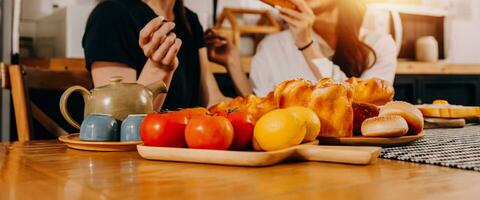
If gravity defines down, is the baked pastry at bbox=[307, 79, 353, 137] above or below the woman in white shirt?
below

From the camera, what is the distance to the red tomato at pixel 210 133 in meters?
0.74

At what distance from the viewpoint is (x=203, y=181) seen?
591 millimetres

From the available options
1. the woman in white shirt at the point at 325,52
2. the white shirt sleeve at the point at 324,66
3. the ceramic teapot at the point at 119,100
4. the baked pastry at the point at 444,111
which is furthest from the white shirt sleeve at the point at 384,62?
the ceramic teapot at the point at 119,100

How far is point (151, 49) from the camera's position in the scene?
49.4 inches

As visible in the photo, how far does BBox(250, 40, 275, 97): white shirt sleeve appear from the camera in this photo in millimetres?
2723

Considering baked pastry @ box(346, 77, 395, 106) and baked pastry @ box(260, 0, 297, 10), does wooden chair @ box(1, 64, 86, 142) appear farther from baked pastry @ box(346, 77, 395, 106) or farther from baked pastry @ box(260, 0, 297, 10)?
baked pastry @ box(260, 0, 297, 10)

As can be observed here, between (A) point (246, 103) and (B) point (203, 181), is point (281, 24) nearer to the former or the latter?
(A) point (246, 103)

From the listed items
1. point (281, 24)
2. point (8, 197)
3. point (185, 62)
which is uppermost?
point (281, 24)

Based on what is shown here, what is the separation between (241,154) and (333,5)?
2705mm

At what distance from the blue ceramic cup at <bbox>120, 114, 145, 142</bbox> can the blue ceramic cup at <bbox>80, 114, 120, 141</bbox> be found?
2 cm

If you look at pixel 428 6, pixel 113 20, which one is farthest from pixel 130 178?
pixel 428 6

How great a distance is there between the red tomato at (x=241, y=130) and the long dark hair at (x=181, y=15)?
131cm

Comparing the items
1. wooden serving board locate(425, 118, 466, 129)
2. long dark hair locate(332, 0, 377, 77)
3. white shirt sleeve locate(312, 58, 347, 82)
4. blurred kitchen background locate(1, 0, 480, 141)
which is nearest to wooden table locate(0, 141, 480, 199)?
wooden serving board locate(425, 118, 466, 129)

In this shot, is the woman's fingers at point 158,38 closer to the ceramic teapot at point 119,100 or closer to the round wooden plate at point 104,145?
the ceramic teapot at point 119,100
